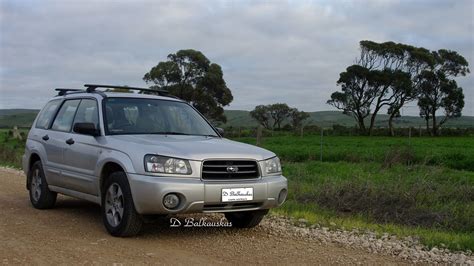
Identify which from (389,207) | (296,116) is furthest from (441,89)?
(389,207)

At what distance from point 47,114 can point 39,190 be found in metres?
1.18

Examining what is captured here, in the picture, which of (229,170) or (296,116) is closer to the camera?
(229,170)

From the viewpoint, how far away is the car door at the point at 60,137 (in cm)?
757

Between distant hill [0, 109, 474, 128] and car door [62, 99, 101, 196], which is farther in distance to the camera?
distant hill [0, 109, 474, 128]

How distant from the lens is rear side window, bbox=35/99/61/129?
8.42m

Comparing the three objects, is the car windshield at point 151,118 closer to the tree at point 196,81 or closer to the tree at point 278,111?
the tree at point 196,81

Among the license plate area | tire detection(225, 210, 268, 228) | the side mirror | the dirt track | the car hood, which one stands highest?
the side mirror

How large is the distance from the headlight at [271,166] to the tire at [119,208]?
152cm

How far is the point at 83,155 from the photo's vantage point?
6.99 meters

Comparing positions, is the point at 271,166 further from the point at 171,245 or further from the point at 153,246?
the point at 153,246

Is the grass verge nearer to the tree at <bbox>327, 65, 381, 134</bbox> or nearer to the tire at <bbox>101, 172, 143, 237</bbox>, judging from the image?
the tire at <bbox>101, 172, 143, 237</bbox>

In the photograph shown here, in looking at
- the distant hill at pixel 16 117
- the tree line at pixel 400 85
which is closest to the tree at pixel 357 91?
the tree line at pixel 400 85

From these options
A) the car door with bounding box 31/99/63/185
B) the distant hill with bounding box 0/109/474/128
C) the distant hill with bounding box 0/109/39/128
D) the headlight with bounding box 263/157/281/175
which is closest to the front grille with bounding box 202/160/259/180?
the headlight with bounding box 263/157/281/175

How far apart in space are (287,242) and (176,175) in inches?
60.0
